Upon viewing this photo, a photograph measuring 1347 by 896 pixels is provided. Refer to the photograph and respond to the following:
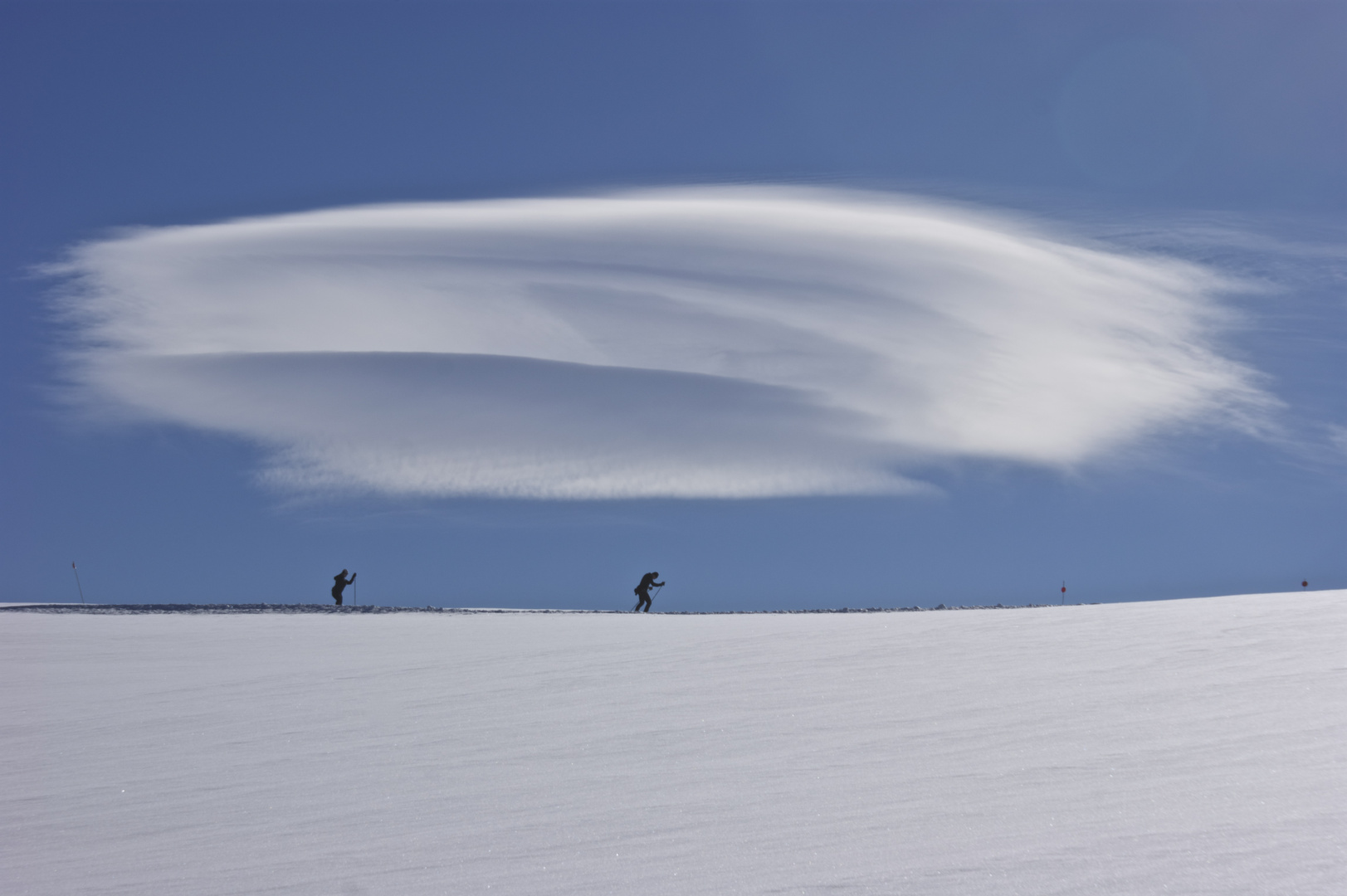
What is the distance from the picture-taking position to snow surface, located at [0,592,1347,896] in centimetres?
518

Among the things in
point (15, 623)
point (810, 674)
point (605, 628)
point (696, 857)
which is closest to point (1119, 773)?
point (696, 857)

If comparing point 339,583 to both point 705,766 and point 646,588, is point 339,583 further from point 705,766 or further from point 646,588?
point 705,766

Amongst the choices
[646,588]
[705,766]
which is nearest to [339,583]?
[646,588]

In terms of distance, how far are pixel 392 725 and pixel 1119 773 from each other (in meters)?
5.66

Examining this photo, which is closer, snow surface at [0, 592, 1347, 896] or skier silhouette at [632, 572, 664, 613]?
snow surface at [0, 592, 1347, 896]

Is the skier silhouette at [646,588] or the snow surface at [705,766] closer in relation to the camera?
the snow surface at [705,766]

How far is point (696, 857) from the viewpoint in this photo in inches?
209

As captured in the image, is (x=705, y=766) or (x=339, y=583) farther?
(x=339, y=583)

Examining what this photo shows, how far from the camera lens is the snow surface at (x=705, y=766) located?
204 inches

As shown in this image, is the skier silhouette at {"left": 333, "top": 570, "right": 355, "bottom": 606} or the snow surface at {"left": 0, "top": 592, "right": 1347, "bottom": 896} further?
the skier silhouette at {"left": 333, "top": 570, "right": 355, "bottom": 606}

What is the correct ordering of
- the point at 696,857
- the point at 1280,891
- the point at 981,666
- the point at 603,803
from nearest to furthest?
the point at 1280,891 → the point at 696,857 → the point at 603,803 → the point at 981,666

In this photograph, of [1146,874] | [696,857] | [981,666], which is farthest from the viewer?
[981,666]

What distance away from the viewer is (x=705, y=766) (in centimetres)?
698

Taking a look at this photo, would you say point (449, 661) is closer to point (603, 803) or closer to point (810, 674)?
point (810, 674)
